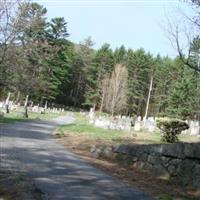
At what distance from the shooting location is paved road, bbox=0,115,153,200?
29.9ft

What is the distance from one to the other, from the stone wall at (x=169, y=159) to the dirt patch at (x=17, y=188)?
4.15 metres

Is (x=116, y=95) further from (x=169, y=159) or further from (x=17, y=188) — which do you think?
(x=17, y=188)

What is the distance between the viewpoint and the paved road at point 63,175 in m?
9.10

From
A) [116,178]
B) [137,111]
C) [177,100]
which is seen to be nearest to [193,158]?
[116,178]

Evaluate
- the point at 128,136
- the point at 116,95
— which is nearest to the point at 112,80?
the point at 116,95

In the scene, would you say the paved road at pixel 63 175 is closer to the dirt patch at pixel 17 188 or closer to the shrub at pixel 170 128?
the dirt patch at pixel 17 188

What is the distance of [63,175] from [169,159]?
3117mm

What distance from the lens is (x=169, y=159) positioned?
40.6 feet

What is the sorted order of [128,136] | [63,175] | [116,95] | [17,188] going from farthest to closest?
[116,95] < [128,136] < [63,175] < [17,188]

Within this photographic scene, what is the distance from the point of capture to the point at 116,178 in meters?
11.7

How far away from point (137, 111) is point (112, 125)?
5536 cm

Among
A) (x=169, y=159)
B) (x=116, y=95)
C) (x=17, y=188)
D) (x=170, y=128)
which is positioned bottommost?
(x=17, y=188)

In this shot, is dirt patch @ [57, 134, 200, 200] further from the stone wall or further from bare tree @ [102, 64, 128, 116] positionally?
bare tree @ [102, 64, 128, 116]

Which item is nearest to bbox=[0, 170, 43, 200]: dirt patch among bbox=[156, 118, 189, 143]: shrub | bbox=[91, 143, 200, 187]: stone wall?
bbox=[91, 143, 200, 187]: stone wall
